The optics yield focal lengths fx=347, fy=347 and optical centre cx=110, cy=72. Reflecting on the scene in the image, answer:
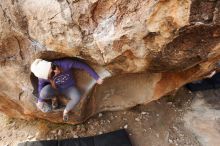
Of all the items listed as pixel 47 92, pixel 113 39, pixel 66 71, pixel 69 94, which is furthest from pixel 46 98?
pixel 113 39

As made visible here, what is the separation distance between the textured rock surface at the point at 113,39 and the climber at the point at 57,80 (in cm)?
12

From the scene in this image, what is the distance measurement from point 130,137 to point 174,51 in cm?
154

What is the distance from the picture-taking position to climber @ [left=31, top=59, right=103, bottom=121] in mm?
3332

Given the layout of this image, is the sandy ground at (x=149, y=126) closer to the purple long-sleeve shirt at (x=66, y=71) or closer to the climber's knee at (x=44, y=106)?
the climber's knee at (x=44, y=106)

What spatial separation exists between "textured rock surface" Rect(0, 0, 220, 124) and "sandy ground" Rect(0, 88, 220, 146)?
0.41 metres

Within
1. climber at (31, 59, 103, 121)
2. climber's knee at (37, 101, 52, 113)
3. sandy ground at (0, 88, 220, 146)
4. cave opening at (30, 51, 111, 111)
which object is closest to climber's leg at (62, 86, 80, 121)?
climber at (31, 59, 103, 121)

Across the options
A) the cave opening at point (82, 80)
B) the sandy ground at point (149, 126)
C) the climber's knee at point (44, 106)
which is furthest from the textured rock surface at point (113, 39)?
the sandy ground at point (149, 126)

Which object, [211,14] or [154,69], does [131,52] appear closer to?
[154,69]

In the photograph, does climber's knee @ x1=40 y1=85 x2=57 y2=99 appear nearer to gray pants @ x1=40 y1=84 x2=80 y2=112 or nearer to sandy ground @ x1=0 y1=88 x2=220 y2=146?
gray pants @ x1=40 y1=84 x2=80 y2=112

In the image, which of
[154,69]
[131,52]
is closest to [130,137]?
[154,69]

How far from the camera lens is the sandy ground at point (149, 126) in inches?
163

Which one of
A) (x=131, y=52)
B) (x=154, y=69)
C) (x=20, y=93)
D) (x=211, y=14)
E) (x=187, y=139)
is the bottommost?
(x=187, y=139)

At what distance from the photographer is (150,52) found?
3.05m

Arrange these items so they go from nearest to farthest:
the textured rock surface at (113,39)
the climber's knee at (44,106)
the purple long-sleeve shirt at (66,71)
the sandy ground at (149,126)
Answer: the textured rock surface at (113,39) → the purple long-sleeve shirt at (66,71) → the climber's knee at (44,106) → the sandy ground at (149,126)
